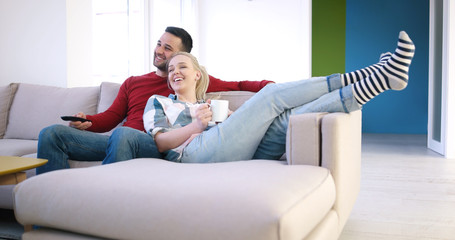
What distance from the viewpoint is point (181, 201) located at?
1043 millimetres

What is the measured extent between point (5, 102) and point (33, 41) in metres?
0.80

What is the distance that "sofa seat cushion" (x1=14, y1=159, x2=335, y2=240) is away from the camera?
0.96 meters

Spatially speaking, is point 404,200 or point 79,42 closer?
point 404,200

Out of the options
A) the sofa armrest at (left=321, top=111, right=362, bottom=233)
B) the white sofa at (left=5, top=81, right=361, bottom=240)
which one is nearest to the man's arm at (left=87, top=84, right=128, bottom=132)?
the white sofa at (left=5, top=81, right=361, bottom=240)

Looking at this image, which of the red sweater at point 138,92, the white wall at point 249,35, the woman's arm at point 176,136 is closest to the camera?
the woman's arm at point 176,136

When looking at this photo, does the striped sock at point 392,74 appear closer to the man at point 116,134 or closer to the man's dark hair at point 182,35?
the man at point 116,134

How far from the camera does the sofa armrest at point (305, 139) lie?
1.42 meters

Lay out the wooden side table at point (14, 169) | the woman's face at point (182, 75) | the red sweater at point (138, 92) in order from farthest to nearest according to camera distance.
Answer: the red sweater at point (138, 92) < the woman's face at point (182, 75) < the wooden side table at point (14, 169)

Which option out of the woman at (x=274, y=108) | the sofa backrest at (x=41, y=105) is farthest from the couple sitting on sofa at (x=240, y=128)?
the sofa backrest at (x=41, y=105)

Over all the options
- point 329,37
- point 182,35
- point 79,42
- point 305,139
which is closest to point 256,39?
point 329,37

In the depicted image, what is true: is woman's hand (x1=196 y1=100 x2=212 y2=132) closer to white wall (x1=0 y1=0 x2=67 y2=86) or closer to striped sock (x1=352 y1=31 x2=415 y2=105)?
striped sock (x1=352 y1=31 x2=415 y2=105)

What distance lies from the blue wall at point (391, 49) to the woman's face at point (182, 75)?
5480 millimetres

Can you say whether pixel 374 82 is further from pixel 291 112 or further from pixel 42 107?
pixel 42 107

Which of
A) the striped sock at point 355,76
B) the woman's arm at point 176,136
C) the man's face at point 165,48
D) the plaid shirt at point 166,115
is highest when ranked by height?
the man's face at point 165,48
